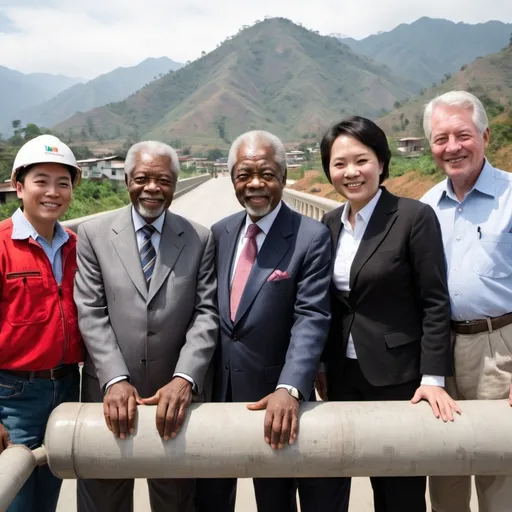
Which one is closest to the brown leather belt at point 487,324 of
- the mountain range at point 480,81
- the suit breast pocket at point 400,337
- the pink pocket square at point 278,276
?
the suit breast pocket at point 400,337

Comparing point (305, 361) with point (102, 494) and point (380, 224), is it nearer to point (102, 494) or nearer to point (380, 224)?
point (380, 224)

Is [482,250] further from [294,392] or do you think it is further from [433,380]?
[294,392]

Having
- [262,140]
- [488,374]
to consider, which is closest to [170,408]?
[262,140]

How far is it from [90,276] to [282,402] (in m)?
1.06

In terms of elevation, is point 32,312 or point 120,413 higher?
point 32,312

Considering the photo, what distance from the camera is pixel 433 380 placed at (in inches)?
88.7

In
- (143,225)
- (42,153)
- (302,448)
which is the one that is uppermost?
(42,153)

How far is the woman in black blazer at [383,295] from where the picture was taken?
2326 millimetres

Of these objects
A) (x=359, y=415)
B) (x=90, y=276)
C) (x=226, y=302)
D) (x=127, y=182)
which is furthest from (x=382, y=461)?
(x=127, y=182)

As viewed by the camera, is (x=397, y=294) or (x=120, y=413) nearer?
(x=120, y=413)

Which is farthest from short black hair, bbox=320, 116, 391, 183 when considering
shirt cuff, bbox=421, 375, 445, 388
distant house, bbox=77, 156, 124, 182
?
distant house, bbox=77, 156, 124, 182

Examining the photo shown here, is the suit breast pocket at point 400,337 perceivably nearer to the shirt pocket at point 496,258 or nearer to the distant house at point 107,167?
the shirt pocket at point 496,258

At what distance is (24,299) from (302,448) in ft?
4.57

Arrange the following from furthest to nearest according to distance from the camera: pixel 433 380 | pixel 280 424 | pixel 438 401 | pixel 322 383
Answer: pixel 322 383, pixel 433 380, pixel 438 401, pixel 280 424
